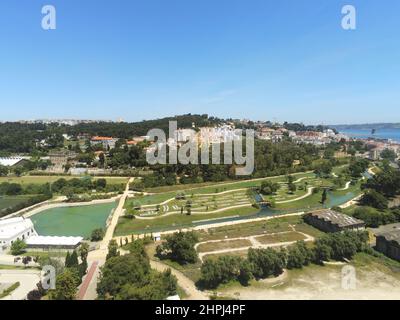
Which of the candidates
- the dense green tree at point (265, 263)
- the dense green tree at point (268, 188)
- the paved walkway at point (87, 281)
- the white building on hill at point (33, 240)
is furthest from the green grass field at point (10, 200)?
the dense green tree at point (265, 263)

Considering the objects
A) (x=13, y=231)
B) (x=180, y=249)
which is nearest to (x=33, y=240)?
(x=13, y=231)

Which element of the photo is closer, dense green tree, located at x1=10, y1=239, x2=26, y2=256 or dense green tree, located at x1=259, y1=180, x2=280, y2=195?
dense green tree, located at x1=10, y1=239, x2=26, y2=256

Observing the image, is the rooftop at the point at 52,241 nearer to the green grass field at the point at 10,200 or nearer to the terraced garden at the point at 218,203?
the terraced garden at the point at 218,203

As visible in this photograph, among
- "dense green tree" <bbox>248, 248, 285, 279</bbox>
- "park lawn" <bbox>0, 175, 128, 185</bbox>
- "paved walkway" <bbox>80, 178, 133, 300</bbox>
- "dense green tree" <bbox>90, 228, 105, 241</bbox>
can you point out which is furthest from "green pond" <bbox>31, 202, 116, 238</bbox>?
"dense green tree" <bbox>248, 248, 285, 279</bbox>

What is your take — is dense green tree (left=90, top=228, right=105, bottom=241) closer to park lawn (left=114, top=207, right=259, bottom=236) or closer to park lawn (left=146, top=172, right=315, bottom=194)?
park lawn (left=114, top=207, right=259, bottom=236)
